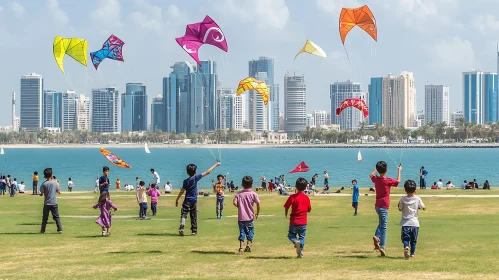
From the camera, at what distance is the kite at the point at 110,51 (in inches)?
1631

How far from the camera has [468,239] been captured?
1919 cm

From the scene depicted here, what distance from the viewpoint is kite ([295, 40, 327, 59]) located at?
4303 cm

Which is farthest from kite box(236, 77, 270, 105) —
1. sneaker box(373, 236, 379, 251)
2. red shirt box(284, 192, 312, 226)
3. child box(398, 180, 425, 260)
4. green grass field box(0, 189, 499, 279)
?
child box(398, 180, 425, 260)

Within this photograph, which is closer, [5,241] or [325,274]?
[325,274]

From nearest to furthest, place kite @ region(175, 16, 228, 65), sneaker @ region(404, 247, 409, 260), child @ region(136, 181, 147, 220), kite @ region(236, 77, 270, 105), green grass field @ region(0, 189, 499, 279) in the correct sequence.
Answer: green grass field @ region(0, 189, 499, 279)
sneaker @ region(404, 247, 409, 260)
child @ region(136, 181, 147, 220)
kite @ region(175, 16, 228, 65)
kite @ region(236, 77, 270, 105)

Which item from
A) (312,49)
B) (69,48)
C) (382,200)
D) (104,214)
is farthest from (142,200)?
(312,49)

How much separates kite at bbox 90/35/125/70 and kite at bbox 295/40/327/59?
10126 millimetres

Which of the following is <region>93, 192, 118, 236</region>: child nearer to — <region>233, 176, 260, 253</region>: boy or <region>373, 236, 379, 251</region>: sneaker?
<region>233, 176, 260, 253</region>: boy

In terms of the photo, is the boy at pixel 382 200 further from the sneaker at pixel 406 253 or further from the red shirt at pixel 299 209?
the red shirt at pixel 299 209

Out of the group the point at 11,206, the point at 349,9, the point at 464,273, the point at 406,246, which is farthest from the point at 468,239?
the point at 11,206

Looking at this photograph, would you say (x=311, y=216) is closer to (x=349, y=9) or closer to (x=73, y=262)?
(x=349, y=9)

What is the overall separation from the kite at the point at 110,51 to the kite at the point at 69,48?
4.23 meters

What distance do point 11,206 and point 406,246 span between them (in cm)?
2438

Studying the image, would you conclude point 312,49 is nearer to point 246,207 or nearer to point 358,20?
point 358,20
